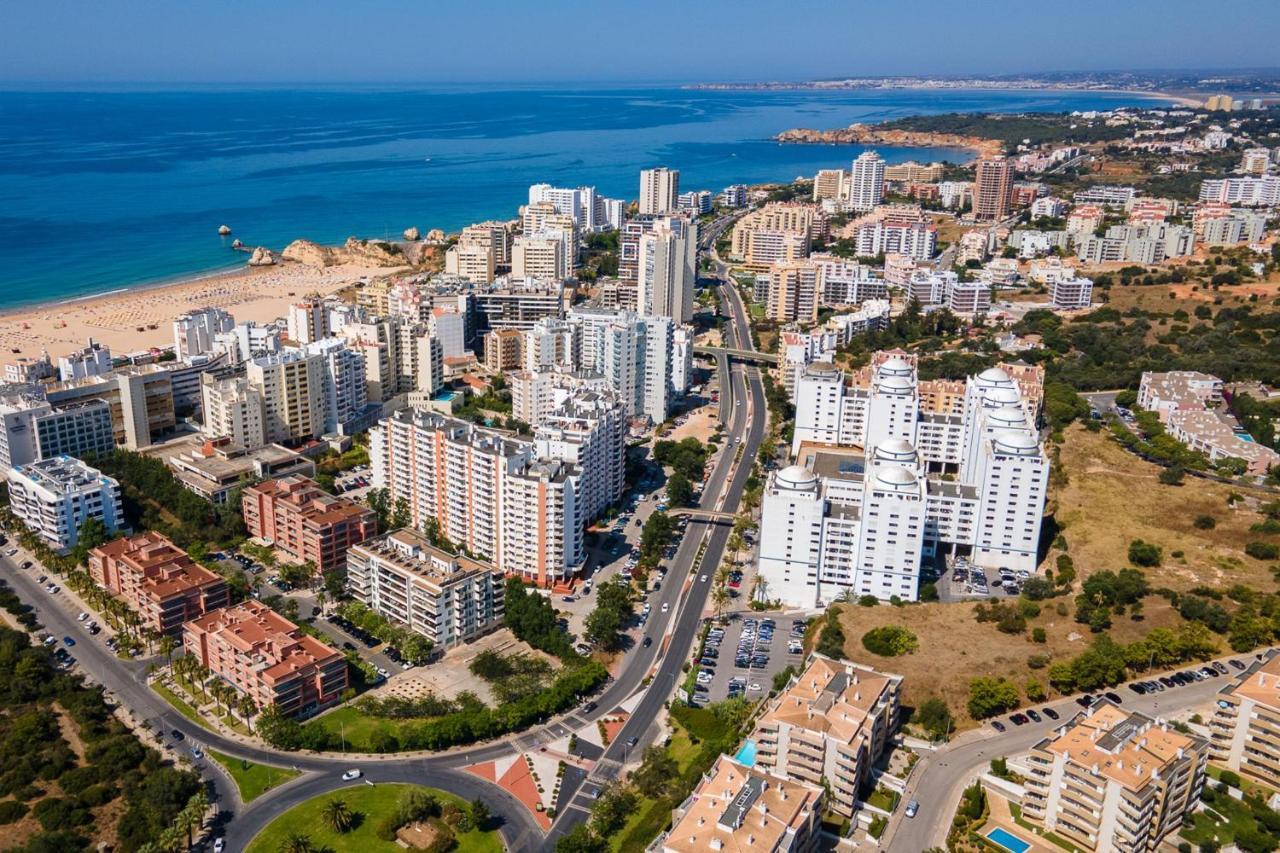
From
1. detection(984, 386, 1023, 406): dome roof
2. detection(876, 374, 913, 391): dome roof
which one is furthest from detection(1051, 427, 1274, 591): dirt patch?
detection(876, 374, 913, 391): dome roof

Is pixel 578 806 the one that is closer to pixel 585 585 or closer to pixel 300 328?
pixel 585 585

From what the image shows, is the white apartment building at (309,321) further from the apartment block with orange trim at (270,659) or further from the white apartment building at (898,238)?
the white apartment building at (898,238)

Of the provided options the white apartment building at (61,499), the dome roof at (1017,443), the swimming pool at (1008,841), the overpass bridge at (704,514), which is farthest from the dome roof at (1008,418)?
the white apartment building at (61,499)

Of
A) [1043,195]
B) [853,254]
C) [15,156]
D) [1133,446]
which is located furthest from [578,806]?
[15,156]

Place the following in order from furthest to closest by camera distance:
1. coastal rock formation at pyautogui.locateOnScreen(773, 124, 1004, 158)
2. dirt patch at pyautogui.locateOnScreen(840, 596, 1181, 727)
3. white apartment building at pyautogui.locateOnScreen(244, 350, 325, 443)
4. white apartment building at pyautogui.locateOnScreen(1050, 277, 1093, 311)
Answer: coastal rock formation at pyautogui.locateOnScreen(773, 124, 1004, 158), white apartment building at pyautogui.locateOnScreen(1050, 277, 1093, 311), white apartment building at pyautogui.locateOnScreen(244, 350, 325, 443), dirt patch at pyautogui.locateOnScreen(840, 596, 1181, 727)

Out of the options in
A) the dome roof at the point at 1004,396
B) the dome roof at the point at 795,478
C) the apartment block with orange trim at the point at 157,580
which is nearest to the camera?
the apartment block with orange trim at the point at 157,580

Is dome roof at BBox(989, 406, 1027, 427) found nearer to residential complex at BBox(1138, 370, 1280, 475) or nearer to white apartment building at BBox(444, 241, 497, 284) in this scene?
residential complex at BBox(1138, 370, 1280, 475)
